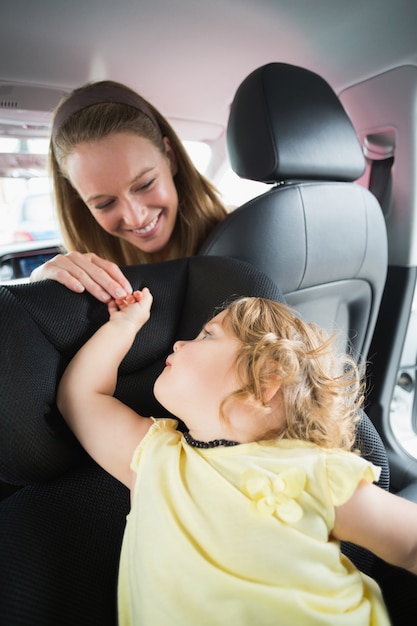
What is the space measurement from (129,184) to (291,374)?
897 mm

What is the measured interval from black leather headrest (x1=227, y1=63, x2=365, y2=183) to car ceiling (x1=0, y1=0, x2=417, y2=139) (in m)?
0.44

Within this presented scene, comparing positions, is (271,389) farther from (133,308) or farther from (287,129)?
(287,129)

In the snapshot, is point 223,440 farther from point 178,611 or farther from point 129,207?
point 129,207

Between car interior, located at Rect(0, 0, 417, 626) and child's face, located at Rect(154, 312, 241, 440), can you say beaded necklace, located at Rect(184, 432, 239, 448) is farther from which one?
car interior, located at Rect(0, 0, 417, 626)

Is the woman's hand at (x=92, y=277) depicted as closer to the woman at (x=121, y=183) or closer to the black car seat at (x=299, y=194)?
the woman at (x=121, y=183)

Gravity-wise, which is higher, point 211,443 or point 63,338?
point 63,338

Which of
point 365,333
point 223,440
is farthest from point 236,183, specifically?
point 223,440

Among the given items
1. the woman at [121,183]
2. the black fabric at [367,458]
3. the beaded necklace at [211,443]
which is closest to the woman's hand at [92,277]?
the woman at [121,183]

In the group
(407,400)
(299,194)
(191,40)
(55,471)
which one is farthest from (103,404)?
(407,400)

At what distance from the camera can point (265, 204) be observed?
4.35ft

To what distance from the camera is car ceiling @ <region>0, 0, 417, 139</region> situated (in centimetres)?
146

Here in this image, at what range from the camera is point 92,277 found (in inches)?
38.4

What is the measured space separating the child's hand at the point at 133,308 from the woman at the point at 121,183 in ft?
0.10

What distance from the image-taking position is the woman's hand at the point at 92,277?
951 mm
